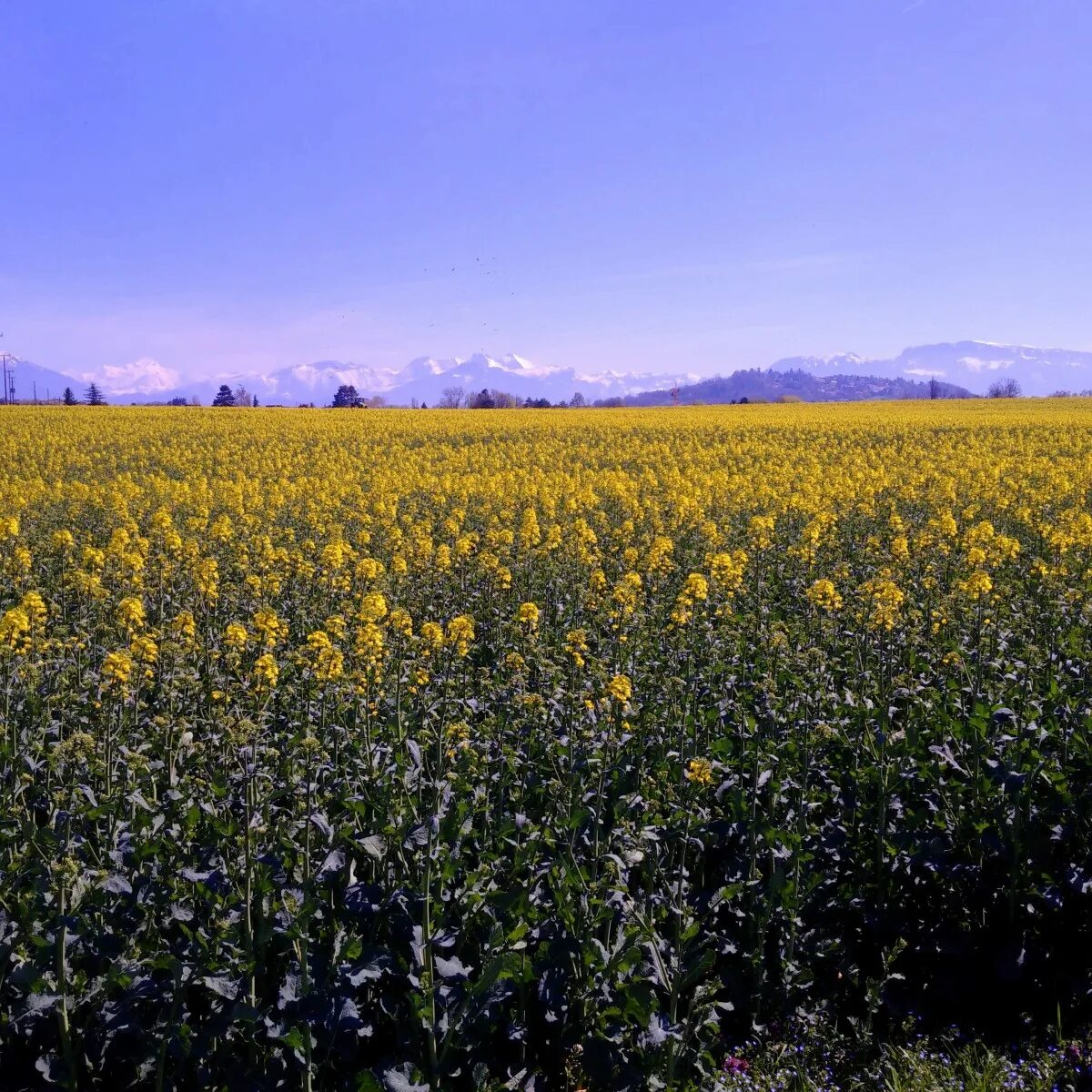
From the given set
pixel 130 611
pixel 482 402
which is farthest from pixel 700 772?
pixel 482 402

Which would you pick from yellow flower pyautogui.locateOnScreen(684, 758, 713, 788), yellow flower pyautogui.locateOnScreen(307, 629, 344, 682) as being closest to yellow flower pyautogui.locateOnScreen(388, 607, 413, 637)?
yellow flower pyautogui.locateOnScreen(307, 629, 344, 682)

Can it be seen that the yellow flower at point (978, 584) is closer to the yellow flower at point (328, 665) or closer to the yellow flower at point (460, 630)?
the yellow flower at point (460, 630)

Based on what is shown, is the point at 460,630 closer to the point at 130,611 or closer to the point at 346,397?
the point at 130,611

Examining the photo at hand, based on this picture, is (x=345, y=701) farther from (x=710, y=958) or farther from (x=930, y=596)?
(x=930, y=596)

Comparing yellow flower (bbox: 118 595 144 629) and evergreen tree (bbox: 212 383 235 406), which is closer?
yellow flower (bbox: 118 595 144 629)

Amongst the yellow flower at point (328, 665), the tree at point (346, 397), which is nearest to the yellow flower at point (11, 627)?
the yellow flower at point (328, 665)

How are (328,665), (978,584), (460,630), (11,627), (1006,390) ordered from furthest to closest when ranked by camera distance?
(1006,390), (978,584), (460,630), (11,627), (328,665)

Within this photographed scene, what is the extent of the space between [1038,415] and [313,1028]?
161ft

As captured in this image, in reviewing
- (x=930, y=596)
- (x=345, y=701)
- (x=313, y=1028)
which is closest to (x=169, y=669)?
(x=345, y=701)

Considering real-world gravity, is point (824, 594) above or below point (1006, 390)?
below

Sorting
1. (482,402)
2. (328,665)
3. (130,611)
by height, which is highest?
(482,402)

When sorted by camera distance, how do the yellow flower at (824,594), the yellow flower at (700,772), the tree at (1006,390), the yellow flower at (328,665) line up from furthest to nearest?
the tree at (1006,390), the yellow flower at (824,594), the yellow flower at (328,665), the yellow flower at (700,772)

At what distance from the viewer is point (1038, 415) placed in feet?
145

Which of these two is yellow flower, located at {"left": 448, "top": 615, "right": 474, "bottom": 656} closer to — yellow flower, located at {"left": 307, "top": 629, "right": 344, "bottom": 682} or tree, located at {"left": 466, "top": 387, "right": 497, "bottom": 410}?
yellow flower, located at {"left": 307, "top": 629, "right": 344, "bottom": 682}
